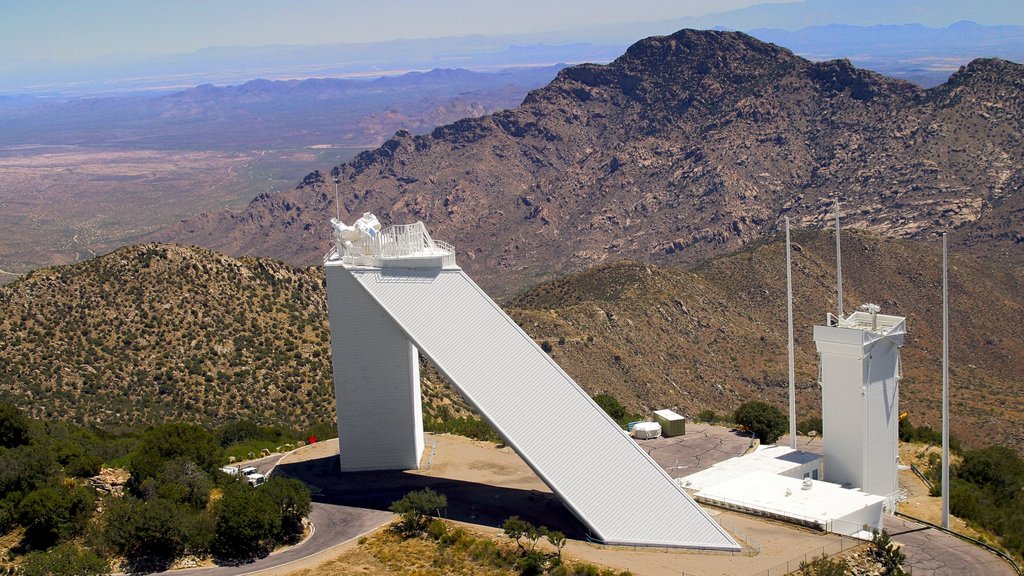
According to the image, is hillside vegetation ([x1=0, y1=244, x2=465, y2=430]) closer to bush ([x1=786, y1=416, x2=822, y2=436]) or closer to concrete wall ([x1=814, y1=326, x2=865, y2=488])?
bush ([x1=786, y1=416, x2=822, y2=436])

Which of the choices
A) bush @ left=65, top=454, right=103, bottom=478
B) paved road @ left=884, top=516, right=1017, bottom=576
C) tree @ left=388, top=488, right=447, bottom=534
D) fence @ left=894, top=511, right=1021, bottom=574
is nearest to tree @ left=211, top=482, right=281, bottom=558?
tree @ left=388, top=488, right=447, bottom=534

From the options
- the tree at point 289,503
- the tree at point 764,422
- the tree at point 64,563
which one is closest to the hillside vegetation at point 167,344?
the tree at point 764,422

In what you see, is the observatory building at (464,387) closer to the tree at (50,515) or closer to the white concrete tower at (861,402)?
the white concrete tower at (861,402)

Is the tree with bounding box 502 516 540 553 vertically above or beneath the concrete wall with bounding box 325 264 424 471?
beneath

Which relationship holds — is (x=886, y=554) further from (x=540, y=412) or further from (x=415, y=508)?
(x=415, y=508)

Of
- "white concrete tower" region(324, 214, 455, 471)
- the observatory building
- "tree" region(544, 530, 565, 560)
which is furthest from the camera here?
"white concrete tower" region(324, 214, 455, 471)

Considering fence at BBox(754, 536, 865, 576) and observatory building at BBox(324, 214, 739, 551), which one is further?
observatory building at BBox(324, 214, 739, 551)

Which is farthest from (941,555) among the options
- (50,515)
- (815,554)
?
(50,515)

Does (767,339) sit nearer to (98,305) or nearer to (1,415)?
(98,305)
